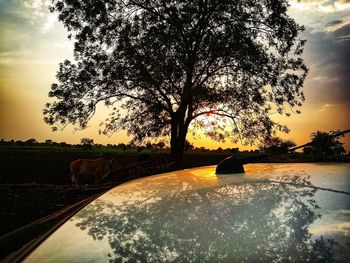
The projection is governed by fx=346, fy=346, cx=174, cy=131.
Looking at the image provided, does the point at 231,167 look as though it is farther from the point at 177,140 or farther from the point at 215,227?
the point at 177,140

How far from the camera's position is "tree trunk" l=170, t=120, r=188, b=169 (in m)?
19.0

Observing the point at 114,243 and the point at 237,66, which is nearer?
the point at 114,243

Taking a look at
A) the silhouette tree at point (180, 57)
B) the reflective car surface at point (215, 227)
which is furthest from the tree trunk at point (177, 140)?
the reflective car surface at point (215, 227)

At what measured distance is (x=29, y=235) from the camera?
203 centimetres

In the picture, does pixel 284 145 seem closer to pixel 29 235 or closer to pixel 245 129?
pixel 245 129

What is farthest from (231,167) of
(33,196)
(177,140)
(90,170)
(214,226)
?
(90,170)

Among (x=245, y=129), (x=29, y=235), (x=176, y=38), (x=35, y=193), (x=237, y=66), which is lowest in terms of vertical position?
(x=35, y=193)

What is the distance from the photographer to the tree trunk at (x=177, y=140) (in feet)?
62.5

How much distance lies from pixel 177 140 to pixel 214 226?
17.4 m

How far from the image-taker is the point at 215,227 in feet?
5.79

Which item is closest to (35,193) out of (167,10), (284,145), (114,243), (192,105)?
(192,105)

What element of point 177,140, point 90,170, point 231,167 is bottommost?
point 90,170

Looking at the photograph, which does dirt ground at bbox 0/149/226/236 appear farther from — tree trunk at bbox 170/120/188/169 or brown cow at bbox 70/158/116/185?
tree trunk at bbox 170/120/188/169

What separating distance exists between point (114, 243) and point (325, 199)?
132 centimetres
